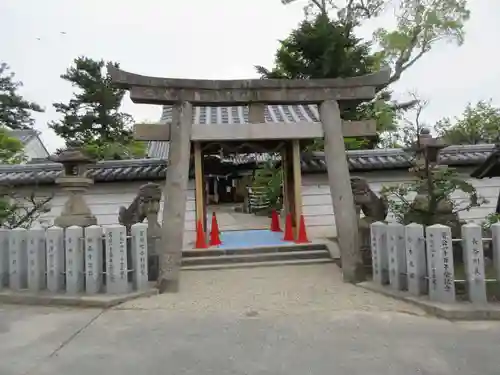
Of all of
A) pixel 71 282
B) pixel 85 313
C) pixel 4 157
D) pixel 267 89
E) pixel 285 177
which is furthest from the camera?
pixel 4 157

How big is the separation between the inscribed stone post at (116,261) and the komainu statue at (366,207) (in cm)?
427

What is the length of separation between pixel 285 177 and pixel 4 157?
12164 mm

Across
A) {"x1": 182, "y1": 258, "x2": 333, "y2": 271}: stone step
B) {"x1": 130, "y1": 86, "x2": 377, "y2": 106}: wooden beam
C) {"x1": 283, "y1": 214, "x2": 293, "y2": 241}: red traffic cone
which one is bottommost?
{"x1": 182, "y1": 258, "x2": 333, "y2": 271}: stone step

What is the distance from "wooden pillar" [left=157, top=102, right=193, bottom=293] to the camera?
6.82 m

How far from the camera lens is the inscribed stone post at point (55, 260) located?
20.7 feet

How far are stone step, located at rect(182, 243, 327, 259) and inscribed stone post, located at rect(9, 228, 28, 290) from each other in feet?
10.3

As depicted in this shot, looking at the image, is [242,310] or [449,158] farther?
[449,158]

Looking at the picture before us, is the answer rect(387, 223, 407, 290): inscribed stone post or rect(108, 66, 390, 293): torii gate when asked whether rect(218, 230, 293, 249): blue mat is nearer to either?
rect(108, 66, 390, 293): torii gate

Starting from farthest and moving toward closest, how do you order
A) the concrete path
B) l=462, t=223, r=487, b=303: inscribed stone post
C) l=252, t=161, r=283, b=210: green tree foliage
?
l=252, t=161, r=283, b=210: green tree foliage → l=462, t=223, r=487, b=303: inscribed stone post → the concrete path

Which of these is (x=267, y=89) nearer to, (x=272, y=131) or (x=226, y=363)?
(x=272, y=131)

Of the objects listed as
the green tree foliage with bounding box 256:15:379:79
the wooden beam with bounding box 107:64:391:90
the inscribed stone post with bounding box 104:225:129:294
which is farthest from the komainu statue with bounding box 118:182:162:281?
the green tree foliage with bounding box 256:15:379:79

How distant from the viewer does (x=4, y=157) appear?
1697 centimetres

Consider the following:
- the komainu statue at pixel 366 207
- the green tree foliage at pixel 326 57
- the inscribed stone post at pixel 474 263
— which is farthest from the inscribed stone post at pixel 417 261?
the green tree foliage at pixel 326 57

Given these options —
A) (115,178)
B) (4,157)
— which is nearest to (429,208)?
(115,178)
